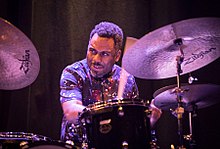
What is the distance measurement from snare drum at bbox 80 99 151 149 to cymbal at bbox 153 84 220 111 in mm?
245

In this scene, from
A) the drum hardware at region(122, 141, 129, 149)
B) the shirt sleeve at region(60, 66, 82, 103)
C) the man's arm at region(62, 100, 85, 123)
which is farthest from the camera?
the shirt sleeve at region(60, 66, 82, 103)

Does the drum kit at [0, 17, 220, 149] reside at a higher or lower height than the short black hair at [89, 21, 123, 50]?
lower

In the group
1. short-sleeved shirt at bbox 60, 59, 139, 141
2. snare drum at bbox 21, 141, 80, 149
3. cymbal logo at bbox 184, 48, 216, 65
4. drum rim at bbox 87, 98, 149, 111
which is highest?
cymbal logo at bbox 184, 48, 216, 65

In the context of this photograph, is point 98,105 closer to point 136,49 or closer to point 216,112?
point 136,49

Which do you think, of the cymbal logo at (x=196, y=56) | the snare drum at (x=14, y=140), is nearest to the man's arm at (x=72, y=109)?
the snare drum at (x=14, y=140)

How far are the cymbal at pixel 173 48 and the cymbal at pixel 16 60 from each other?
0.56 m

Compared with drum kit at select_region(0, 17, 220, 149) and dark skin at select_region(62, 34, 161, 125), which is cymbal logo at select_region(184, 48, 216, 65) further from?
dark skin at select_region(62, 34, 161, 125)

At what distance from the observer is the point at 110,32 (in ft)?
9.78

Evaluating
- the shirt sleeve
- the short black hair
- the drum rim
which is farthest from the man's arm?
the short black hair

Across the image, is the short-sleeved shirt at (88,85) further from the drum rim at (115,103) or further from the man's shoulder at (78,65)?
the drum rim at (115,103)

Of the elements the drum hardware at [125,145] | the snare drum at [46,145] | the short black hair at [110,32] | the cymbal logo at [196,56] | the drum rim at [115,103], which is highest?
the short black hair at [110,32]

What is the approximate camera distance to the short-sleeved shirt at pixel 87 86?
9.07 ft

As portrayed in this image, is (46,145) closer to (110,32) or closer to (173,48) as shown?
(173,48)

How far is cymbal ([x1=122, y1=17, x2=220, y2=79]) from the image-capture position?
83.2 inches
